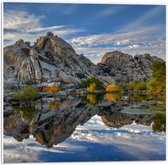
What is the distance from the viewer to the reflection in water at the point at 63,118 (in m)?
5.22

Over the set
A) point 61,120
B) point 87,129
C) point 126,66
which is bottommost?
point 87,129

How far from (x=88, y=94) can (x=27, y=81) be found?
2.79ft

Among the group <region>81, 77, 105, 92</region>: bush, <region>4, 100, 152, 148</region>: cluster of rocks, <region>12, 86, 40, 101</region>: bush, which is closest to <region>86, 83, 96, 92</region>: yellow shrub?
<region>81, 77, 105, 92</region>: bush

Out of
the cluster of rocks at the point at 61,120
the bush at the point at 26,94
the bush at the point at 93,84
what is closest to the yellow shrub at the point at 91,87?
the bush at the point at 93,84

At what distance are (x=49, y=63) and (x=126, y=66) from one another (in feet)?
3.38

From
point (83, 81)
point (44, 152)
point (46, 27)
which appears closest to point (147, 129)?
point (83, 81)

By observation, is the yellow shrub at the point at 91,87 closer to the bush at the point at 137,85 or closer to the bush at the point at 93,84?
the bush at the point at 93,84

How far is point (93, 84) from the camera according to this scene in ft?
18.1

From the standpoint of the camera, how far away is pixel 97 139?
209 inches

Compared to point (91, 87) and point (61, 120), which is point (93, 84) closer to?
point (91, 87)

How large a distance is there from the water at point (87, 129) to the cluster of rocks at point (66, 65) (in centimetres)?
29

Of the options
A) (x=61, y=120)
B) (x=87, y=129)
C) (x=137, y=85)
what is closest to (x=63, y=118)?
(x=61, y=120)

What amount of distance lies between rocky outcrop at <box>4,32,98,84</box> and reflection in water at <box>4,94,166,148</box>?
33 cm

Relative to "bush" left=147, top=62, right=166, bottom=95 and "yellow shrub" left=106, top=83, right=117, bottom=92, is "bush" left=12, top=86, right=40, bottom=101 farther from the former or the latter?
"bush" left=147, top=62, right=166, bottom=95
